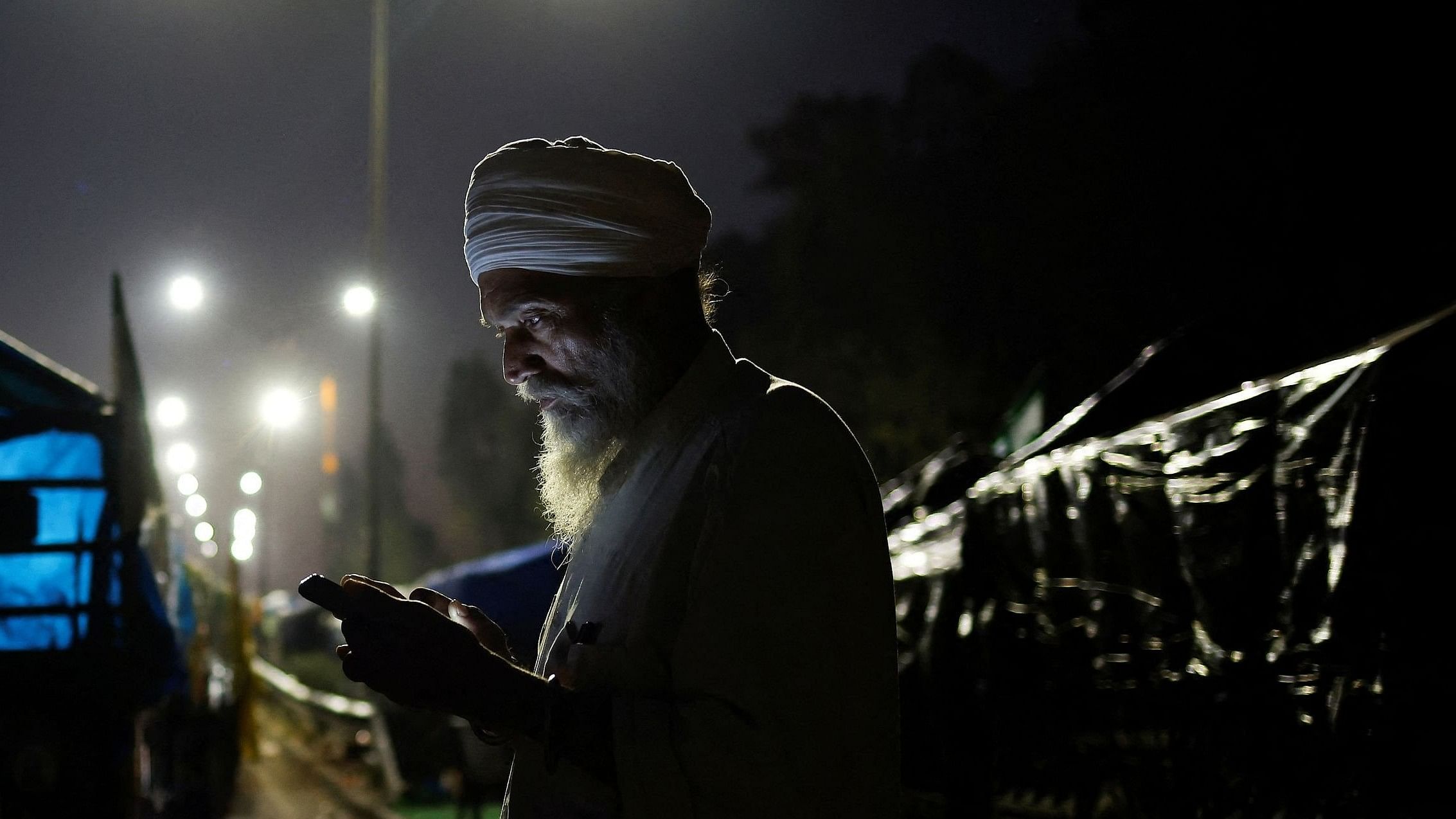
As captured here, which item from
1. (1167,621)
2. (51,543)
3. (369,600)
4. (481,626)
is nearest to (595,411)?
(481,626)

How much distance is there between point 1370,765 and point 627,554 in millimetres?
2346

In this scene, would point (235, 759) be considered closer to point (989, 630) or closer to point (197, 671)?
point (197, 671)

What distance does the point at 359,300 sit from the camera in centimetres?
1625

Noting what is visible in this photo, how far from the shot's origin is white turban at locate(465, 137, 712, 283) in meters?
2.04

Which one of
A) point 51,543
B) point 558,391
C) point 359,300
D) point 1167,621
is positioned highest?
point 359,300

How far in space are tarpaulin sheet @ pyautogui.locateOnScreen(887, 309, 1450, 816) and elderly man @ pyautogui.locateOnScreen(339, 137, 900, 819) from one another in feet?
6.92

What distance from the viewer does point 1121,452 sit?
4484mm

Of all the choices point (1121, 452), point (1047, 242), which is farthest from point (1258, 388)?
point (1047, 242)

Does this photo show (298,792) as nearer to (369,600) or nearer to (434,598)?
(434,598)

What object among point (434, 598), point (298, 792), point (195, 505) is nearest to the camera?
point (434, 598)

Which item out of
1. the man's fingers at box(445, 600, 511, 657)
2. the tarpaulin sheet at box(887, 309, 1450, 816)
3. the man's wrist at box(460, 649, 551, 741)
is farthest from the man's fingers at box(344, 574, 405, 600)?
the tarpaulin sheet at box(887, 309, 1450, 816)

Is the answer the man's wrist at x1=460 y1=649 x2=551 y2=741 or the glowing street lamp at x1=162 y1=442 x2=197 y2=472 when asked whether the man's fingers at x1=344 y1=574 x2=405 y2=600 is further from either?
the glowing street lamp at x1=162 y1=442 x2=197 y2=472

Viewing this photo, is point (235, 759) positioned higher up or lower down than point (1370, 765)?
lower down

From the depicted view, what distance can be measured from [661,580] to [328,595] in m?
0.48
